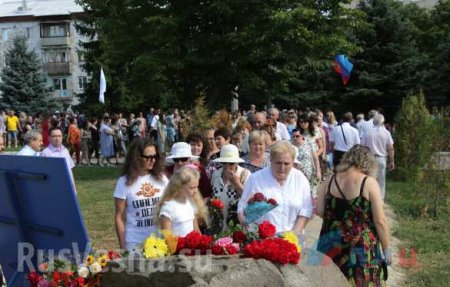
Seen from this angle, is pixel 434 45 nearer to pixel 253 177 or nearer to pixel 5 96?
pixel 5 96

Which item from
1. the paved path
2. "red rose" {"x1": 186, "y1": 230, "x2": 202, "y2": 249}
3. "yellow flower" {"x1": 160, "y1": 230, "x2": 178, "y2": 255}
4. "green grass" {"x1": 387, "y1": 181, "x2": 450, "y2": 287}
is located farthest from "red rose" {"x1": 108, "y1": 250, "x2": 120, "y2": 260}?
"green grass" {"x1": 387, "y1": 181, "x2": 450, "y2": 287}

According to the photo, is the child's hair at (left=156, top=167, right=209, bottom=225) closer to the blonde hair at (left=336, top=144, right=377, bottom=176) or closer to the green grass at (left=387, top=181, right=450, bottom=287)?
the blonde hair at (left=336, top=144, right=377, bottom=176)

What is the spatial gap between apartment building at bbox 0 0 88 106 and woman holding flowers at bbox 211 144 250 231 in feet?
232

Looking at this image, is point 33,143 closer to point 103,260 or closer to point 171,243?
point 103,260

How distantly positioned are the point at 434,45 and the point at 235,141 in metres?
41.3

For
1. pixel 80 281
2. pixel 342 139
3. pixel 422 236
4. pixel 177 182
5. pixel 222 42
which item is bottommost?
pixel 422 236

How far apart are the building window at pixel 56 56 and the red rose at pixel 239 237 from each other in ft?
246

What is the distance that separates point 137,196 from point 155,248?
1102 millimetres

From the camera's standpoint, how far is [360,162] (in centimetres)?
523

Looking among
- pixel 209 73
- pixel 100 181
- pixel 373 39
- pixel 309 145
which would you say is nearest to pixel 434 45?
pixel 373 39

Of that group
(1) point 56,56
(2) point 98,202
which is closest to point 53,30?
(1) point 56,56

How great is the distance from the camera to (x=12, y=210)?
5336mm

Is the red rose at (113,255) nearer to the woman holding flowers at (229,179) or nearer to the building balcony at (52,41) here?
the woman holding flowers at (229,179)

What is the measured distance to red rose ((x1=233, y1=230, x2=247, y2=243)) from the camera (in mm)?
4371
